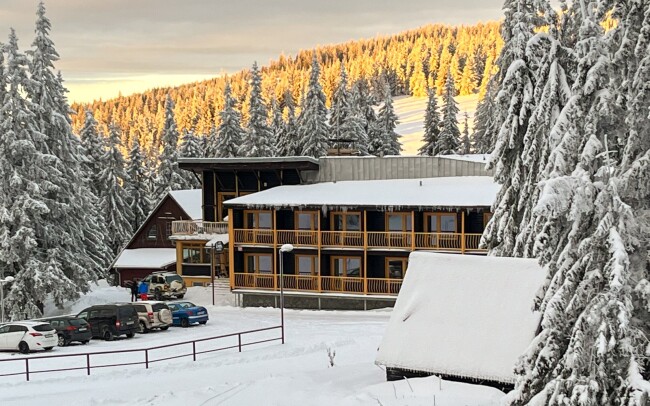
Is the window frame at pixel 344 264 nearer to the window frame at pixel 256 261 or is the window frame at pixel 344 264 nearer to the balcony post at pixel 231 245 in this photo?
the window frame at pixel 256 261

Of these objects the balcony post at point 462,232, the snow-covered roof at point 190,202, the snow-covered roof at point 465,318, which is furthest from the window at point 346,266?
the snow-covered roof at point 465,318

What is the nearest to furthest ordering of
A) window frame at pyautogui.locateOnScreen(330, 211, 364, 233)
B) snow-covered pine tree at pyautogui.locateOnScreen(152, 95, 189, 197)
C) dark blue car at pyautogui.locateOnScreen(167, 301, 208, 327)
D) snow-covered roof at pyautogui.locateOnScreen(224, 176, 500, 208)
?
1. dark blue car at pyautogui.locateOnScreen(167, 301, 208, 327)
2. snow-covered roof at pyautogui.locateOnScreen(224, 176, 500, 208)
3. window frame at pyautogui.locateOnScreen(330, 211, 364, 233)
4. snow-covered pine tree at pyautogui.locateOnScreen(152, 95, 189, 197)

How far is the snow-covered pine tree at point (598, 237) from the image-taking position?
11664mm

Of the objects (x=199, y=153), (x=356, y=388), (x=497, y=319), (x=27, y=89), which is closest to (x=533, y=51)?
(x=497, y=319)

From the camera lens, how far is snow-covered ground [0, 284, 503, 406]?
69.7 ft

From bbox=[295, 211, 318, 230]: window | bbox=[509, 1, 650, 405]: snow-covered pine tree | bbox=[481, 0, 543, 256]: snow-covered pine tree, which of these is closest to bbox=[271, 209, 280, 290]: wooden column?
bbox=[295, 211, 318, 230]: window

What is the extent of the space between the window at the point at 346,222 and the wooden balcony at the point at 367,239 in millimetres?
1053

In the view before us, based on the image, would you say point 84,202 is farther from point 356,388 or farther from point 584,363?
point 584,363

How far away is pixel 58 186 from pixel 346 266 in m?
17.2

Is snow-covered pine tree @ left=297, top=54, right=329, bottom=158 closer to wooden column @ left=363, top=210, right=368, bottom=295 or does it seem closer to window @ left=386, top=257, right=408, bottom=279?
window @ left=386, top=257, right=408, bottom=279

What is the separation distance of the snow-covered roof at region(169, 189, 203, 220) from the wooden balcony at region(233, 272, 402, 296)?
1248 centimetres

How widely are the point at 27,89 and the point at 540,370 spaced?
39.6 m

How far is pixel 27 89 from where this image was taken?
4550cm

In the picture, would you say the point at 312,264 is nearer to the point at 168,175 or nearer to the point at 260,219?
the point at 260,219
